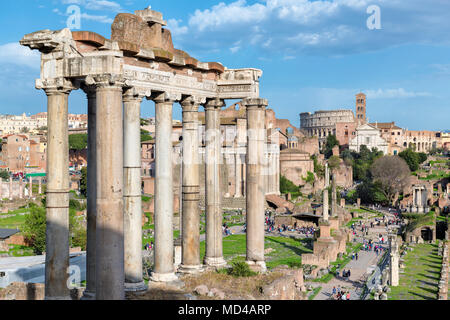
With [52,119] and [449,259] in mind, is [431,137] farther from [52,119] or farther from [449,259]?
[52,119]

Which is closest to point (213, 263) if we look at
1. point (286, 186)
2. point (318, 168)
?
point (286, 186)

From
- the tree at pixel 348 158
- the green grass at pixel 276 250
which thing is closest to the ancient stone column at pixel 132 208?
the green grass at pixel 276 250

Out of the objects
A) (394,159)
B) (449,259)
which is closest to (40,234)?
(449,259)

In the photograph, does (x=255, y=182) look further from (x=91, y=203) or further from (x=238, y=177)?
(x=238, y=177)

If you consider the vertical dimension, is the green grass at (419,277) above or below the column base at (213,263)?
below

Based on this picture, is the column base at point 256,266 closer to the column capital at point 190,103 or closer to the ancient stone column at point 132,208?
the ancient stone column at point 132,208
